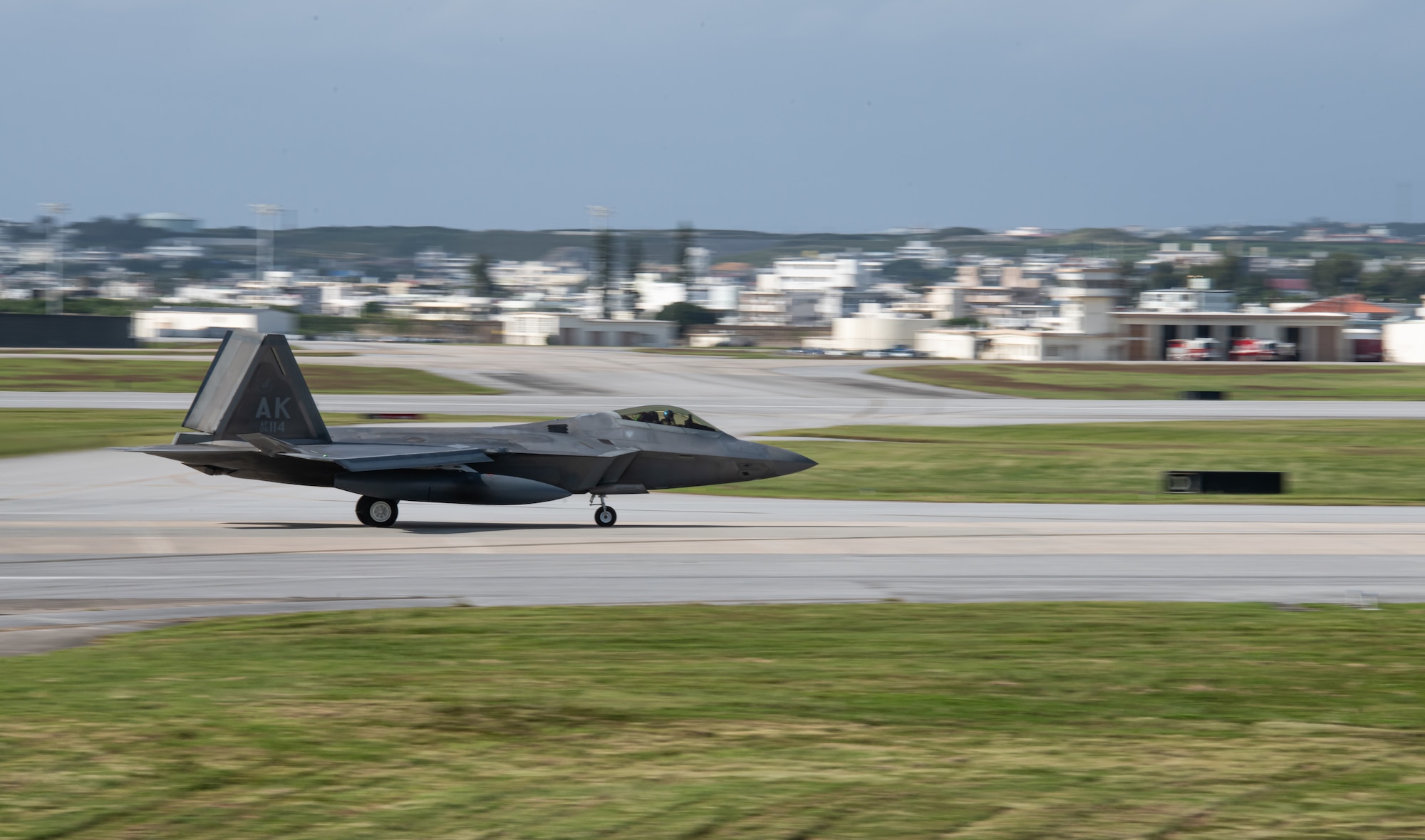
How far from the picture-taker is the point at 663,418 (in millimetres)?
24344

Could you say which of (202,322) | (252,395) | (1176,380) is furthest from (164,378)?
(202,322)

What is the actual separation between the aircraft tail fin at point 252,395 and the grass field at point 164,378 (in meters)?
42.4

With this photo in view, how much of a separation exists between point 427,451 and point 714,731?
14274 mm

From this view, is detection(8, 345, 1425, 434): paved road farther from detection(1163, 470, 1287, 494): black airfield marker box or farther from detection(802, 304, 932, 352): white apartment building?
detection(802, 304, 932, 352): white apartment building

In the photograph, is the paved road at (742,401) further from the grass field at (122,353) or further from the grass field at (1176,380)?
the grass field at (122,353)

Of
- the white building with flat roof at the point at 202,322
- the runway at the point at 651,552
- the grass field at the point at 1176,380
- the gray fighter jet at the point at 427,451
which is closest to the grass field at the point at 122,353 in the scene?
the grass field at the point at 1176,380

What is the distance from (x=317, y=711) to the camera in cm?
983

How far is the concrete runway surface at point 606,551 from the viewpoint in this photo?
16750 mm

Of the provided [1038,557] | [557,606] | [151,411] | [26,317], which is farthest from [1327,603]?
[26,317]

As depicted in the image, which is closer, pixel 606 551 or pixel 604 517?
pixel 606 551

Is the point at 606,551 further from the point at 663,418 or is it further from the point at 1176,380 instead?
the point at 1176,380

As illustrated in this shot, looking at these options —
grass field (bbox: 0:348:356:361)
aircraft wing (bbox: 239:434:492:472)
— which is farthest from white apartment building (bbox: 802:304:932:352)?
aircraft wing (bbox: 239:434:492:472)

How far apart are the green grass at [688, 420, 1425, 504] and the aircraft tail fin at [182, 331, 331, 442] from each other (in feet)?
36.9

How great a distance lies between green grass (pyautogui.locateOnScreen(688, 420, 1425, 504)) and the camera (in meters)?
31.9
